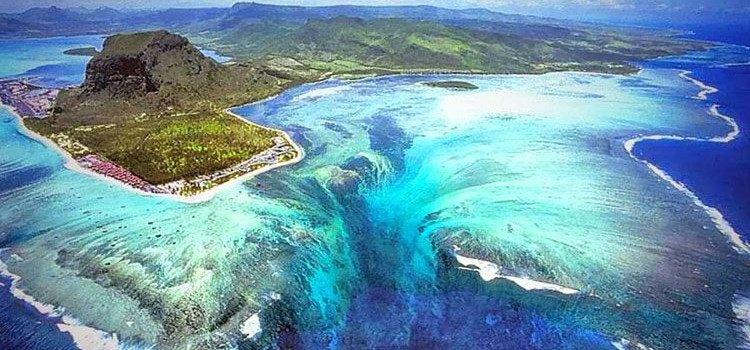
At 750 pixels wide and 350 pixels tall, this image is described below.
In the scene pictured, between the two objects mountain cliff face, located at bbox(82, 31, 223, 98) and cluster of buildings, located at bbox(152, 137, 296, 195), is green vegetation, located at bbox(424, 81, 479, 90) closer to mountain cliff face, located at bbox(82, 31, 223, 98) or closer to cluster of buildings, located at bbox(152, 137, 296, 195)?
mountain cliff face, located at bbox(82, 31, 223, 98)

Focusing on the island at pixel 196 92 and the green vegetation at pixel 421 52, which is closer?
the island at pixel 196 92

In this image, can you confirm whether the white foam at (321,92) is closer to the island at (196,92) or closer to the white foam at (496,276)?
the island at (196,92)

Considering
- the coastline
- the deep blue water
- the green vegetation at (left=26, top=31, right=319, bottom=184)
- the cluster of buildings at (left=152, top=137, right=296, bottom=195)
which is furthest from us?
the green vegetation at (left=26, top=31, right=319, bottom=184)

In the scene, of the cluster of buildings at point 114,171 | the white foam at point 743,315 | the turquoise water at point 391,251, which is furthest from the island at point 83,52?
the white foam at point 743,315

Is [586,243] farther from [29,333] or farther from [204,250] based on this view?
[29,333]

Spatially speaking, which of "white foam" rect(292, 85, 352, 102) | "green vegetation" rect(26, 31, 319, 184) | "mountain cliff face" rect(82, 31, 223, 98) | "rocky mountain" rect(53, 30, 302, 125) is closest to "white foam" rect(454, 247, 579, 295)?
"green vegetation" rect(26, 31, 319, 184)

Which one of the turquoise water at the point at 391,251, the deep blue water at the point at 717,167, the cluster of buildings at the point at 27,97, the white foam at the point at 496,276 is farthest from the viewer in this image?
the cluster of buildings at the point at 27,97

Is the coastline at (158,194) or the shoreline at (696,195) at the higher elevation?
the shoreline at (696,195)
